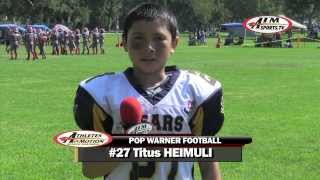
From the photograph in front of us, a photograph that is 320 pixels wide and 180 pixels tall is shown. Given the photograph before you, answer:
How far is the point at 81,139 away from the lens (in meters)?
2.15

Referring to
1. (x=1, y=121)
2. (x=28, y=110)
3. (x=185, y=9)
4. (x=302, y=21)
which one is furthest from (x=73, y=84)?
(x=302, y=21)

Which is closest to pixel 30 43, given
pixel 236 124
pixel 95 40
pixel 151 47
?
pixel 95 40

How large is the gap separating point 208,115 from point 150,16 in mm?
466

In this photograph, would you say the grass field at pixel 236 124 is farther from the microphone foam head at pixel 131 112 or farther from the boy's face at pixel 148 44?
the microphone foam head at pixel 131 112

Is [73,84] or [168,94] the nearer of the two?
[168,94]

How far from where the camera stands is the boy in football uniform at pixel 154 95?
2.60 meters

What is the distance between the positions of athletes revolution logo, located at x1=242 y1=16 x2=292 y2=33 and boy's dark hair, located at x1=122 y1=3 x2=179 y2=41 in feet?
1.46

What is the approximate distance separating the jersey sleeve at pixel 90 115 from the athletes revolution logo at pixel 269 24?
2.68 ft

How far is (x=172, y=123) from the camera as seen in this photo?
262 cm

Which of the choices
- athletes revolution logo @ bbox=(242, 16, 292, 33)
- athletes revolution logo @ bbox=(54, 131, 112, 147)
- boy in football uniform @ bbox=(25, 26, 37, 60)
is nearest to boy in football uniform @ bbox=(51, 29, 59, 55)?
boy in football uniform @ bbox=(25, 26, 37, 60)

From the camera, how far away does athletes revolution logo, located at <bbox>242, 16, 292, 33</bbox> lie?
2.84m

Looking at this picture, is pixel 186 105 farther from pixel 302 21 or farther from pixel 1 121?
pixel 302 21

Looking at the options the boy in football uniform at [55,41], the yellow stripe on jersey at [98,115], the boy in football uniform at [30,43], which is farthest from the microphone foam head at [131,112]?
the boy in football uniform at [55,41]

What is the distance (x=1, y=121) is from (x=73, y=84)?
777 cm
